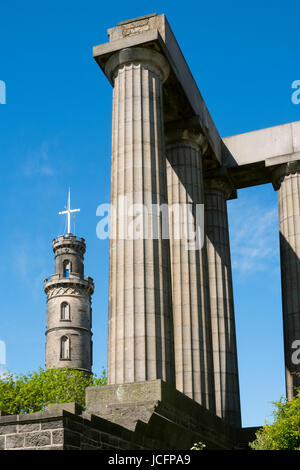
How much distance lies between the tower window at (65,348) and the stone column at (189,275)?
3822 inches

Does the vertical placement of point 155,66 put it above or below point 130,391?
above

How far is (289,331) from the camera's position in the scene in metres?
39.5

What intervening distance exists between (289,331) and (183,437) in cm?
1663

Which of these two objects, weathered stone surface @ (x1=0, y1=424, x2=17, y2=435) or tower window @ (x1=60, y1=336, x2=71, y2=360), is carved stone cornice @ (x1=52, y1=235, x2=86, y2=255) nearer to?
tower window @ (x1=60, y1=336, x2=71, y2=360)

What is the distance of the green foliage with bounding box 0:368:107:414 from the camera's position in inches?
3317

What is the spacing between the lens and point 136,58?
30625 millimetres

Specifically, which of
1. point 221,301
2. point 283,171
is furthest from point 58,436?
point 283,171

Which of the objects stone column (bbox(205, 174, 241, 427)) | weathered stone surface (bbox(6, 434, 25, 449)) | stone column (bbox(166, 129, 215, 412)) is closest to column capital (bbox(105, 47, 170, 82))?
stone column (bbox(166, 129, 215, 412))

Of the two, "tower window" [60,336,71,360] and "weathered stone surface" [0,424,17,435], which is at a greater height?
"tower window" [60,336,71,360]

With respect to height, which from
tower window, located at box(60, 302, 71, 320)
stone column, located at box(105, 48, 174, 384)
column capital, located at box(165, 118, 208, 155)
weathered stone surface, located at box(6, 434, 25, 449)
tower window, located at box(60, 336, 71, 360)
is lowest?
weathered stone surface, located at box(6, 434, 25, 449)

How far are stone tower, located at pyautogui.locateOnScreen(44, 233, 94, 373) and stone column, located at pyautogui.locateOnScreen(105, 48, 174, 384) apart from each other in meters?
103

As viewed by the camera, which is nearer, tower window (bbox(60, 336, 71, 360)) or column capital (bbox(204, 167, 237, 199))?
column capital (bbox(204, 167, 237, 199))
